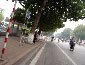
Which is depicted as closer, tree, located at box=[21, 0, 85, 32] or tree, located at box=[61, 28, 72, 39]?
tree, located at box=[21, 0, 85, 32]

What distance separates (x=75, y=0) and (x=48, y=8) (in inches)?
233

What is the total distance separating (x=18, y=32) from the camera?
2830 cm

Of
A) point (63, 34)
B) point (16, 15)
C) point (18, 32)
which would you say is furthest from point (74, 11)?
point (63, 34)


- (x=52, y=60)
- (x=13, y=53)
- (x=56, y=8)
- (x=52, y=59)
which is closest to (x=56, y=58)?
(x=52, y=59)

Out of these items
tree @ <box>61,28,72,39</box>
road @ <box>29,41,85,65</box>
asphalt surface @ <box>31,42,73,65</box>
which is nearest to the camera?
asphalt surface @ <box>31,42,73,65</box>

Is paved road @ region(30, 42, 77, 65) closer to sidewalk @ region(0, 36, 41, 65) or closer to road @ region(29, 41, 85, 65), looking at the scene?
road @ region(29, 41, 85, 65)

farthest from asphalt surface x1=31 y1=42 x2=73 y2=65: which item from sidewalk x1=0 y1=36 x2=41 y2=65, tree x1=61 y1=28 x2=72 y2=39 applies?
tree x1=61 y1=28 x2=72 y2=39

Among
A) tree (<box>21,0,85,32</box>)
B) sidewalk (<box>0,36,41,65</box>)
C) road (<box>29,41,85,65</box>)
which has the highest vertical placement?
tree (<box>21,0,85,32</box>)

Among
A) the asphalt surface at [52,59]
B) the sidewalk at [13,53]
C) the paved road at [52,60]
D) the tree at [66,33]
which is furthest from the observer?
the tree at [66,33]

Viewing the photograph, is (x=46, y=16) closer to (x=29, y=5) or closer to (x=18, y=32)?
(x=29, y=5)

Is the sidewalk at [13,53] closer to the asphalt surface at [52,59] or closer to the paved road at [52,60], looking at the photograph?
the paved road at [52,60]

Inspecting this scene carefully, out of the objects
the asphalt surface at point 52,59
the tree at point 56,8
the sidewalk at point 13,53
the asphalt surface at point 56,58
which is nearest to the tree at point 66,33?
the tree at point 56,8

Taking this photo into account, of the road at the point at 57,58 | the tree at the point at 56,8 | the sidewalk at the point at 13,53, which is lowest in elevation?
the road at the point at 57,58

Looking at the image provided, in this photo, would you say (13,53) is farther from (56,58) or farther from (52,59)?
(56,58)
